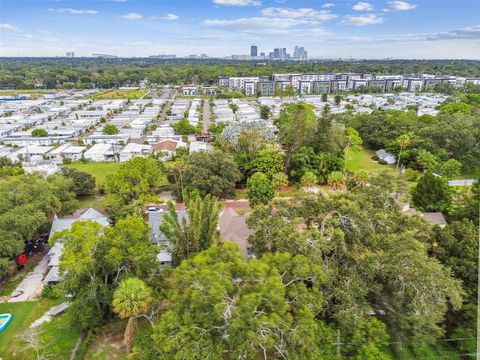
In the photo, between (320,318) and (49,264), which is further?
Answer: (49,264)

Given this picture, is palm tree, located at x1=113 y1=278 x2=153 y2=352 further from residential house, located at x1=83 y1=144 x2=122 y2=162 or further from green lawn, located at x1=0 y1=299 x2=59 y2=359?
residential house, located at x1=83 y1=144 x2=122 y2=162

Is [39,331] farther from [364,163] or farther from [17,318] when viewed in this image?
[364,163]

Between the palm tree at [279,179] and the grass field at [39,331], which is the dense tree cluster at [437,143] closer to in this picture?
the palm tree at [279,179]

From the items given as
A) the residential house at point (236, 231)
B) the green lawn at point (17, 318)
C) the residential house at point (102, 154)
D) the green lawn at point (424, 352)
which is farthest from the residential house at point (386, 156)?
the green lawn at point (17, 318)

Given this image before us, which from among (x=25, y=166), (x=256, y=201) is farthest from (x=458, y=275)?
(x=25, y=166)

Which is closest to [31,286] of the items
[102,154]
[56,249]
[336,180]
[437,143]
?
[56,249]

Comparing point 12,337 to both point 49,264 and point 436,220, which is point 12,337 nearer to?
point 49,264

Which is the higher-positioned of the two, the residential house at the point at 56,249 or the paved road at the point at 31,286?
the residential house at the point at 56,249
